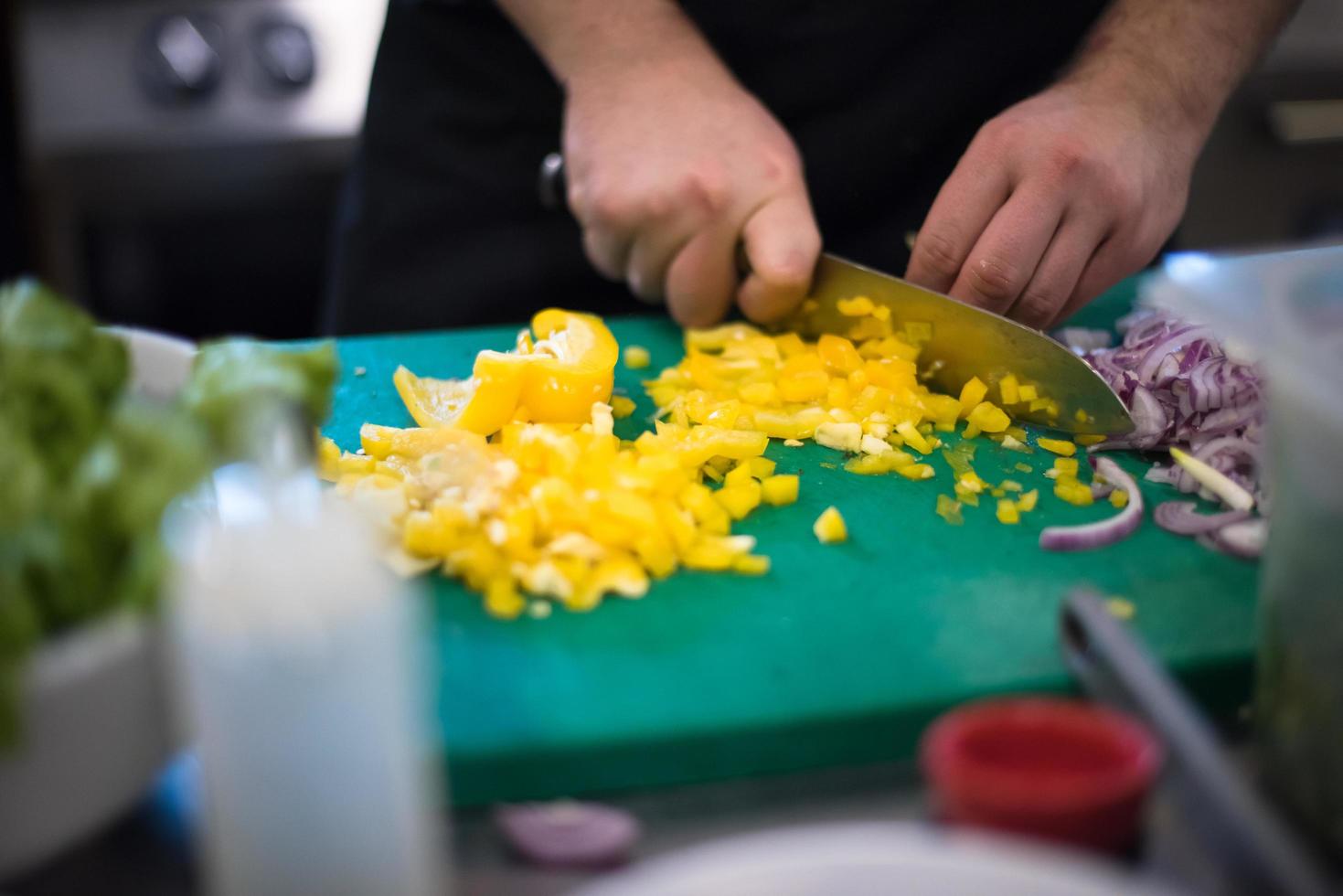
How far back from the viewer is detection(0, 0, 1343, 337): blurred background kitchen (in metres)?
2.83

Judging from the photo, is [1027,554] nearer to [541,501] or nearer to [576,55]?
[541,501]

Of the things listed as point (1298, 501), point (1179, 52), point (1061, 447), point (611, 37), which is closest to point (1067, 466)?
point (1061, 447)

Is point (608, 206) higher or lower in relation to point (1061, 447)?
higher

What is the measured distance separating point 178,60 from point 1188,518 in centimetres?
245

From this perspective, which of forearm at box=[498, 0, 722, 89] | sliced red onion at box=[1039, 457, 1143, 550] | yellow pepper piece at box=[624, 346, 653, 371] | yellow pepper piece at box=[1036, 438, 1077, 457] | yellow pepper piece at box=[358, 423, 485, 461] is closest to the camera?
sliced red onion at box=[1039, 457, 1143, 550]

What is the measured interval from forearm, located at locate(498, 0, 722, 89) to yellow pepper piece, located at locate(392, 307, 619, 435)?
1.46 feet

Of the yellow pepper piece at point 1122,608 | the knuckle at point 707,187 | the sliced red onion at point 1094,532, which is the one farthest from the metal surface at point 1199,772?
the knuckle at point 707,187

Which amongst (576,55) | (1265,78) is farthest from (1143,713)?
(1265,78)

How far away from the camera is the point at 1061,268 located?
1.59 meters

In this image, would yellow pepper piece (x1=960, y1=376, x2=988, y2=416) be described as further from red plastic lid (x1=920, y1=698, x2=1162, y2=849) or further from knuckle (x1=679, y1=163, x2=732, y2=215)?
red plastic lid (x1=920, y1=698, x2=1162, y2=849)

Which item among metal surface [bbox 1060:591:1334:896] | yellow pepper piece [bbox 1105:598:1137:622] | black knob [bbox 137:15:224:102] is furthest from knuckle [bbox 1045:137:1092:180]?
black knob [bbox 137:15:224:102]

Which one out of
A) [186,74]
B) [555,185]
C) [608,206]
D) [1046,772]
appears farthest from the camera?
[186,74]

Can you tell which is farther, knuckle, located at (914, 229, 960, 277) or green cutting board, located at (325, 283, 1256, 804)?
knuckle, located at (914, 229, 960, 277)

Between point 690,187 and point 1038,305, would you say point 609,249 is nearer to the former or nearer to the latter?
point 690,187
